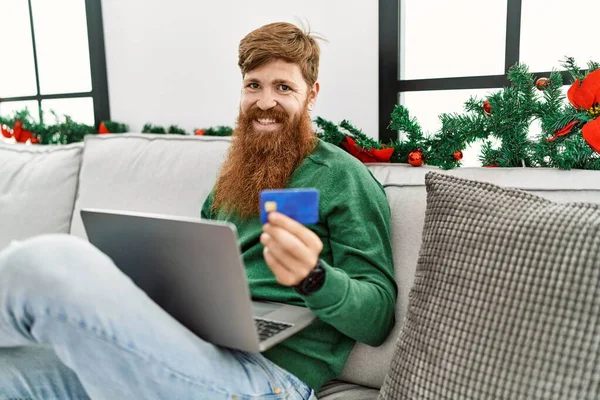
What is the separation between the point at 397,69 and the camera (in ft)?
5.52

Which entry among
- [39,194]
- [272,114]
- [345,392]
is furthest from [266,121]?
A: [39,194]

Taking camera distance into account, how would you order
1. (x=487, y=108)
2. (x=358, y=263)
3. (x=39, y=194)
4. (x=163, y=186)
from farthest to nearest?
(x=39, y=194) → (x=163, y=186) → (x=487, y=108) → (x=358, y=263)

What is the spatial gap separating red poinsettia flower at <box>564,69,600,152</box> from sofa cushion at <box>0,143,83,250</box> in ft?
4.71

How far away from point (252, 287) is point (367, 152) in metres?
0.50

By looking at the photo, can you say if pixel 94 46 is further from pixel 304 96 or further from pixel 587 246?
pixel 587 246

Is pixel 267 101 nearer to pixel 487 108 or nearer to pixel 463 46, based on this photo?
pixel 487 108

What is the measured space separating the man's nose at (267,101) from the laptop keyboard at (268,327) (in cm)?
53

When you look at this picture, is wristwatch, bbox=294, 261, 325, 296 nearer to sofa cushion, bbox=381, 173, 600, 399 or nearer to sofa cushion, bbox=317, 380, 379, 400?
sofa cushion, bbox=381, 173, 600, 399

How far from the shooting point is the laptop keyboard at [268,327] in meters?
0.95

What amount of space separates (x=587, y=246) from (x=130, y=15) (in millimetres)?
1919

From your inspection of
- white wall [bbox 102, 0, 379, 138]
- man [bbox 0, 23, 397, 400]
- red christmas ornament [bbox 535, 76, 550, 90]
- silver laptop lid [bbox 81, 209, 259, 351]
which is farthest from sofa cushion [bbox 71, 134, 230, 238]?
red christmas ornament [bbox 535, 76, 550, 90]

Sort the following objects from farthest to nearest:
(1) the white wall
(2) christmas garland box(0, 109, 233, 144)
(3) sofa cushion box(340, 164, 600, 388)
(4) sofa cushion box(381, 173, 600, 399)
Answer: (2) christmas garland box(0, 109, 233, 144), (1) the white wall, (3) sofa cushion box(340, 164, 600, 388), (4) sofa cushion box(381, 173, 600, 399)

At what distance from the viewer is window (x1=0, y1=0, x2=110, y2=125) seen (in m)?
2.33

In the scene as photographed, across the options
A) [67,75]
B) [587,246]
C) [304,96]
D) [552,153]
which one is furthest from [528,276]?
[67,75]
